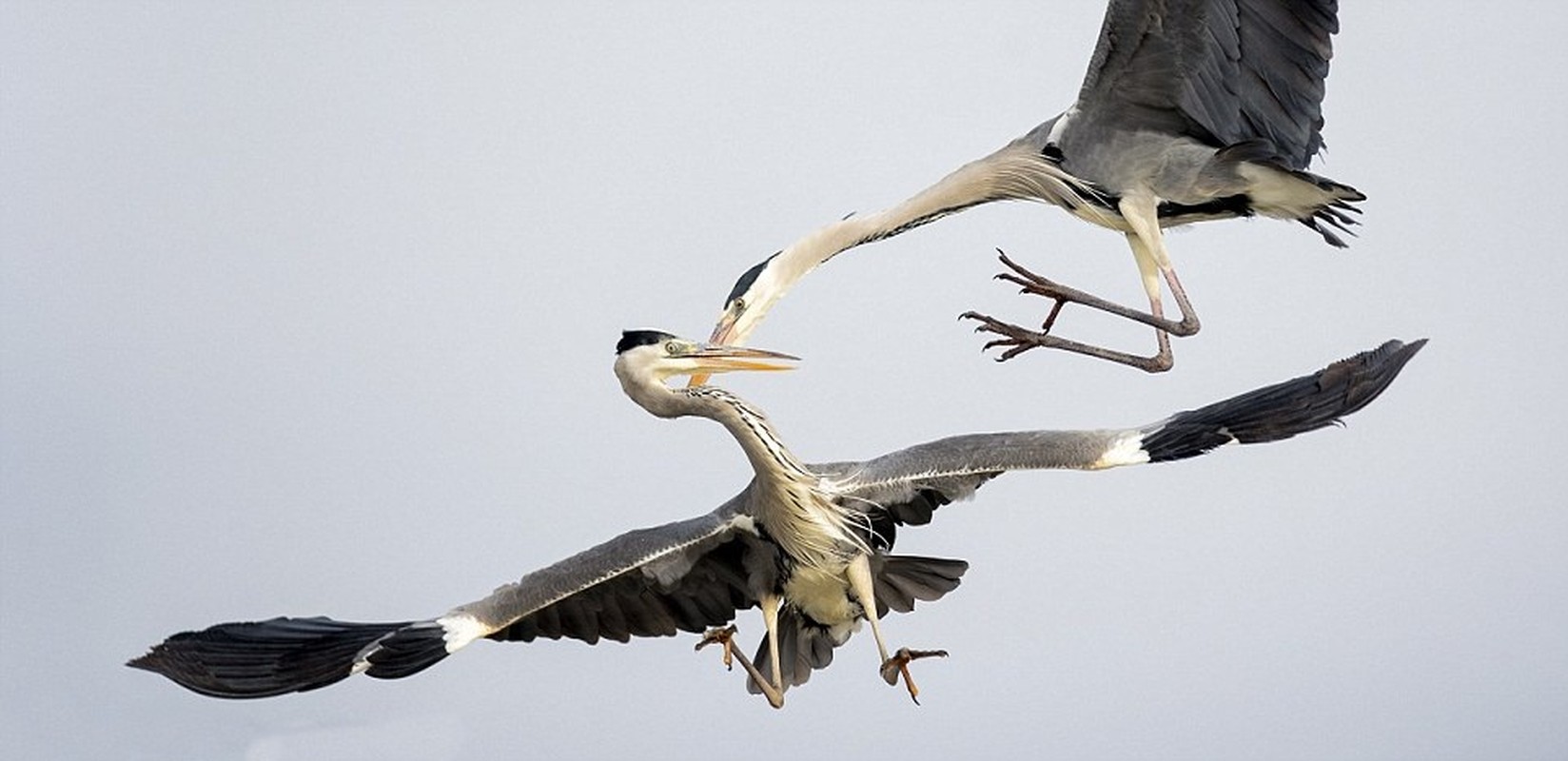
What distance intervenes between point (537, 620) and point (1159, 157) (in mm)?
2599

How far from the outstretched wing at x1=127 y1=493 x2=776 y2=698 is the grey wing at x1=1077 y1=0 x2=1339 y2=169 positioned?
6.13ft

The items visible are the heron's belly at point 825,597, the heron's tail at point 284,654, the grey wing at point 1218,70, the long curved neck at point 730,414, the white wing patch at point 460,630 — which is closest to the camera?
the heron's tail at point 284,654

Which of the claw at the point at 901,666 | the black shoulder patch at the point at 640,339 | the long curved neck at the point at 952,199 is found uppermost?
the long curved neck at the point at 952,199

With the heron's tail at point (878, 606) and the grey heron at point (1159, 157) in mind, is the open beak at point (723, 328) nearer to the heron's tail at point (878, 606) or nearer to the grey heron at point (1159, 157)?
the grey heron at point (1159, 157)

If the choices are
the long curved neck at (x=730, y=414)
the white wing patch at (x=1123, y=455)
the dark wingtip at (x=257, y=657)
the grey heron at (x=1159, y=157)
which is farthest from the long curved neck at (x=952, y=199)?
the dark wingtip at (x=257, y=657)

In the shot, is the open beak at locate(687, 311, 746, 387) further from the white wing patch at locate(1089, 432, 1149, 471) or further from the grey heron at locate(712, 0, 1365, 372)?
the white wing patch at locate(1089, 432, 1149, 471)

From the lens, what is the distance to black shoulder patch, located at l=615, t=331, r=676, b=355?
8.63 meters

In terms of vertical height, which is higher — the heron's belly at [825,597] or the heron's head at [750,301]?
the heron's head at [750,301]

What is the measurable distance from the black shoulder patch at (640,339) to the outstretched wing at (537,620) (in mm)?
786

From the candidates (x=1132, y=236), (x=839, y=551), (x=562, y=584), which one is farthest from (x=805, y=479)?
(x=1132, y=236)

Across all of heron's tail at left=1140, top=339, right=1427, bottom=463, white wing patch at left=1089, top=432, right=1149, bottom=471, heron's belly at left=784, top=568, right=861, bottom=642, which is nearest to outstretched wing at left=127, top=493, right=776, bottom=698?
heron's belly at left=784, top=568, right=861, bottom=642

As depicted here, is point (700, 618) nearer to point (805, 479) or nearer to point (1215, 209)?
point (805, 479)

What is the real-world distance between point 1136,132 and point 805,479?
1646 millimetres

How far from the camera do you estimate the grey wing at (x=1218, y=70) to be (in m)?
9.14
